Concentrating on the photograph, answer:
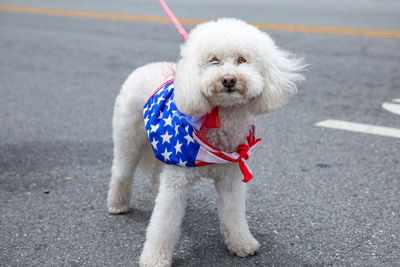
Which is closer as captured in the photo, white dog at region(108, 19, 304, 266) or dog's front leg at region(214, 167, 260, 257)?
white dog at region(108, 19, 304, 266)

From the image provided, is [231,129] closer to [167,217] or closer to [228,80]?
[228,80]

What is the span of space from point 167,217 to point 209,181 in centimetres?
122

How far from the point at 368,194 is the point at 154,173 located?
1575 millimetres

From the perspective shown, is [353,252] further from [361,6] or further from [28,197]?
[361,6]

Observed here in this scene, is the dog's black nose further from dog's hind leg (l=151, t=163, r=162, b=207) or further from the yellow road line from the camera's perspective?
the yellow road line

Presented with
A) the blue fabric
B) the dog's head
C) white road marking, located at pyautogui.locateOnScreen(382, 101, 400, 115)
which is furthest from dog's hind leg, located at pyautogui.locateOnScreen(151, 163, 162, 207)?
white road marking, located at pyautogui.locateOnScreen(382, 101, 400, 115)

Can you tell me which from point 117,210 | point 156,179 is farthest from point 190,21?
point 117,210

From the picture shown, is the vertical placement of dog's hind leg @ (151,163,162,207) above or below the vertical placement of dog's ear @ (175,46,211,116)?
below

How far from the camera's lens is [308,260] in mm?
2998

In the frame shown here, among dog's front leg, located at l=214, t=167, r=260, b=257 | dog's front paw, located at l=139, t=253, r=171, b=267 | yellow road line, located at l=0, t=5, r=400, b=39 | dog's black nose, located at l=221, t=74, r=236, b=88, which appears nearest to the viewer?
dog's black nose, located at l=221, t=74, r=236, b=88

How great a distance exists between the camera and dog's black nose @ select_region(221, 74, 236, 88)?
250 centimetres

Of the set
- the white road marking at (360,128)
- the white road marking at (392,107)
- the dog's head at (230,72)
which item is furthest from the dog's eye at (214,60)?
the white road marking at (392,107)

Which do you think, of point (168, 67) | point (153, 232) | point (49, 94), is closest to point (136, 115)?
point (168, 67)

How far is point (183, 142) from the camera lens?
2.84 meters
